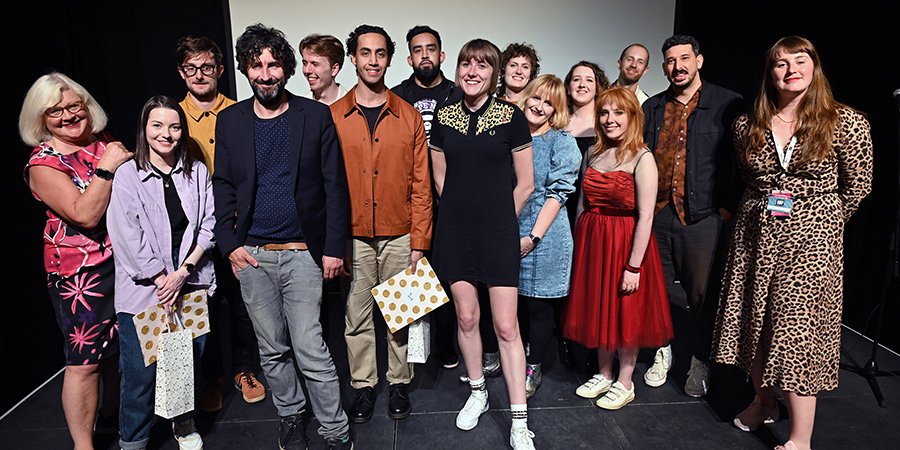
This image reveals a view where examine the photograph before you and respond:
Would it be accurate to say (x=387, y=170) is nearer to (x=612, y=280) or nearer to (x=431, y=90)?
(x=431, y=90)

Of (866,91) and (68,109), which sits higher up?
(866,91)

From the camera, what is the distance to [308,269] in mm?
2002

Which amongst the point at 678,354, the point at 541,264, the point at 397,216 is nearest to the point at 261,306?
the point at 397,216

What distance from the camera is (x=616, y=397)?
250 centimetres

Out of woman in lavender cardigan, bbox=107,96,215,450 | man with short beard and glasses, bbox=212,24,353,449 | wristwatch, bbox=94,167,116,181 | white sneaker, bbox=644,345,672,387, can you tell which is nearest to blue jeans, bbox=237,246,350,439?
man with short beard and glasses, bbox=212,24,353,449

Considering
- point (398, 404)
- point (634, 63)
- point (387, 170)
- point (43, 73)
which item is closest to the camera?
point (387, 170)

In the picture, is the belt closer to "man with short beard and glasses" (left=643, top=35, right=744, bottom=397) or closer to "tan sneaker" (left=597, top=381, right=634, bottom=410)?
"tan sneaker" (left=597, top=381, right=634, bottom=410)

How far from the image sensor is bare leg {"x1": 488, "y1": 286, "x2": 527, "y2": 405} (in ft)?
6.78

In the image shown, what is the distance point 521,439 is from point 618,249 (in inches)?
39.3

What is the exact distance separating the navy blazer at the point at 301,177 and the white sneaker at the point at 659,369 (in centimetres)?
191

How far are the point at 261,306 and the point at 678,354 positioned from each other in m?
2.63

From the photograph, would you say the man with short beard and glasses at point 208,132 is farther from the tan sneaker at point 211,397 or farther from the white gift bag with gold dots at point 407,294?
the white gift bag with gold dots at point 407,294

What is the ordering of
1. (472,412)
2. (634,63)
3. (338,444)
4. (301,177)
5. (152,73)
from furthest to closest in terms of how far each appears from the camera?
(152,73) → (634,63) → (472,412) → (338,444) → (301,177)

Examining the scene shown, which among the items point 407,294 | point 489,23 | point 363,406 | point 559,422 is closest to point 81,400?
point 363,406
